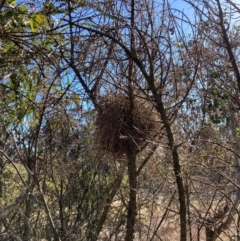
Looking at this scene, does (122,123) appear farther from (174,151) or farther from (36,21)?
(36,21)

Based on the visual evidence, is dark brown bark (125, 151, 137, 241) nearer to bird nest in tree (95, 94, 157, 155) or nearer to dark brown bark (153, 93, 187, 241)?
bird nest in tree (95, 94, 157, 155)

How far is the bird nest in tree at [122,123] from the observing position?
2246 mm

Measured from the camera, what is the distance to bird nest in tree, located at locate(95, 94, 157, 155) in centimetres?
225

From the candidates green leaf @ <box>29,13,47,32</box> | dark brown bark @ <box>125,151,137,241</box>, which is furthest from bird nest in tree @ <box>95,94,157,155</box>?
green leaf @ <box>29,13,47,32</box>

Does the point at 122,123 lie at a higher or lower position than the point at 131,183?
higher

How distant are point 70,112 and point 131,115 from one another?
764 mm

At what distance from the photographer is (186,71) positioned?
8.46ft

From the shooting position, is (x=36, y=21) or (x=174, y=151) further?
(x=174, y=151)

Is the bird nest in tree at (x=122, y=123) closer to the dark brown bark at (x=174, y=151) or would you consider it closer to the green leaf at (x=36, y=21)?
the dark brown bark at (x=174, y=151)

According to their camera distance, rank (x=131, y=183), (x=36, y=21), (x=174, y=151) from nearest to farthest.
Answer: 1. (x=36, y=21)
2. (x=174, y=151)
3. (x=131, y=183)

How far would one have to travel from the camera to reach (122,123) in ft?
7.33

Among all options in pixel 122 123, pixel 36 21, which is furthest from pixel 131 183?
pixel 36 21

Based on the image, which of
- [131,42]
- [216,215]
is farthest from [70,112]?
[216,215]

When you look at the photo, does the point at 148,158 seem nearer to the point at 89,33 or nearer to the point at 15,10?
the point at 89,33
